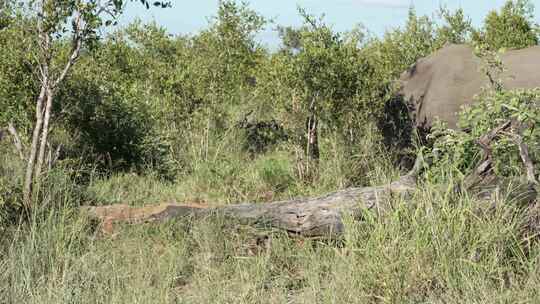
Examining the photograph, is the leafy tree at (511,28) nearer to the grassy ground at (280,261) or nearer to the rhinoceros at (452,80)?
the rhinoceros at (452,80)

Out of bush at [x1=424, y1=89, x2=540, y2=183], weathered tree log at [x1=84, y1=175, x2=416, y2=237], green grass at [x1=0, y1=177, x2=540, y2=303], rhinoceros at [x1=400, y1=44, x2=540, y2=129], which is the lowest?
green grass at [x1=0, y1=177, x2=540, y2=303]

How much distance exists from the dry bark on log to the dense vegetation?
0.37 ft

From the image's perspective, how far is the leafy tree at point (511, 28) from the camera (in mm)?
10297

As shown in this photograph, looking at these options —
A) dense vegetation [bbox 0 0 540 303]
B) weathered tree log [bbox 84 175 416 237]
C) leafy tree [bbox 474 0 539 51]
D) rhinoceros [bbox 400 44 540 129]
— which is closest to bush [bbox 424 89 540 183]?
dense vegetation [bbox 0 0 540 303]

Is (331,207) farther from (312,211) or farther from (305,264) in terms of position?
(305,264)

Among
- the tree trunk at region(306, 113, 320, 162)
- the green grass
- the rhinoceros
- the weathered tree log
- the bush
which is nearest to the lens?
the green grass

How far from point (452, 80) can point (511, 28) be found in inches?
139

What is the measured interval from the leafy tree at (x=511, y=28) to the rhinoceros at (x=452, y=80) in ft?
8.51

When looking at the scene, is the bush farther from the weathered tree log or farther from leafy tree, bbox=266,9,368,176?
leafy tree, bbox=266,9,368,176

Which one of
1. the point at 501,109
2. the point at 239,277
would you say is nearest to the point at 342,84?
the point at 501,109

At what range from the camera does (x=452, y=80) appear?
7.48m

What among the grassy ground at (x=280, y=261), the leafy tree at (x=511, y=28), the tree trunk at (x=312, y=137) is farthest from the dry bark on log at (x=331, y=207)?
the leafy tree at (x=511, y=28)

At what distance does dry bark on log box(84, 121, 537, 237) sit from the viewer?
4559 millimetres

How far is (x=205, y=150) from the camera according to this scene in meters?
8.55
